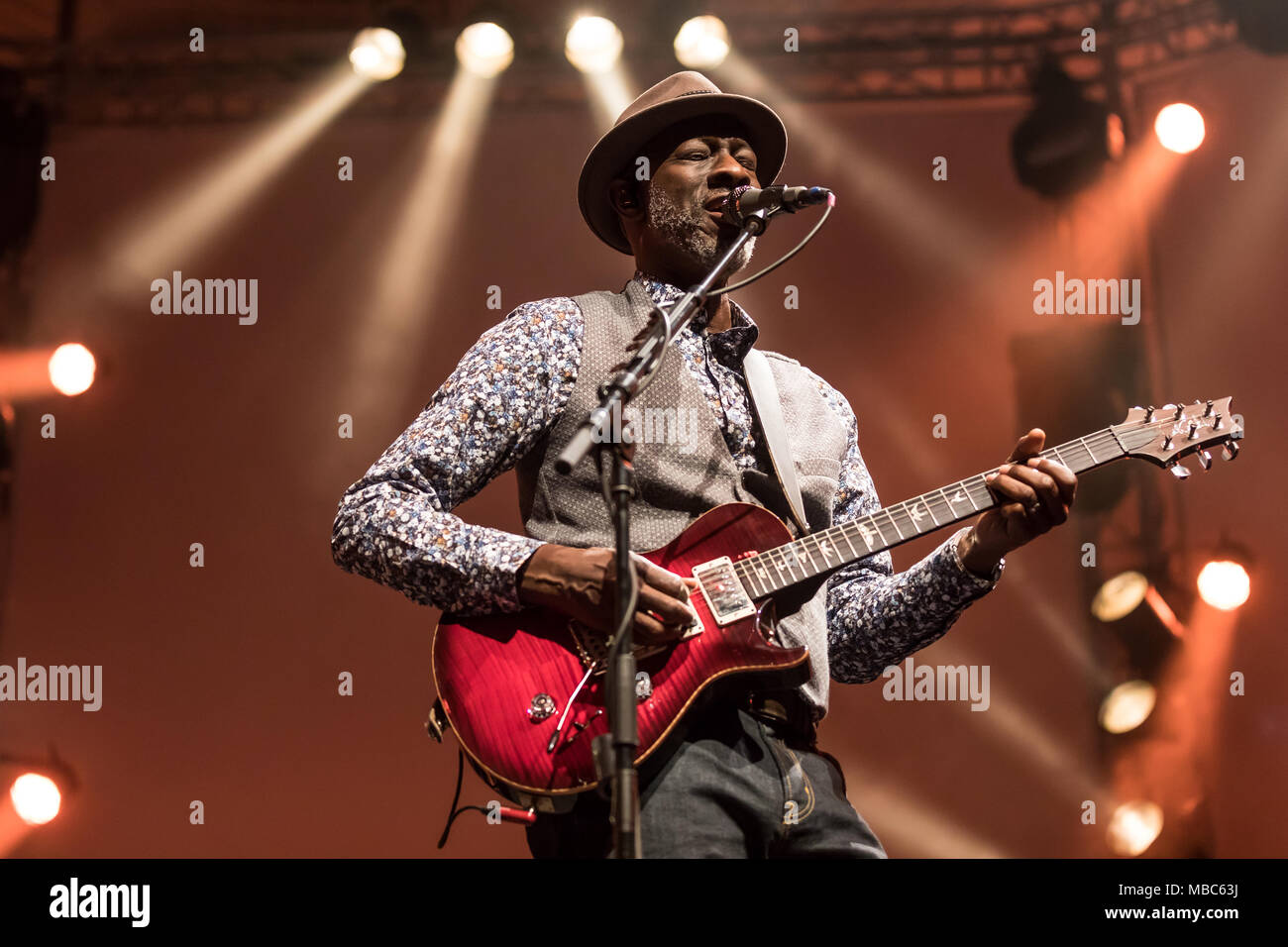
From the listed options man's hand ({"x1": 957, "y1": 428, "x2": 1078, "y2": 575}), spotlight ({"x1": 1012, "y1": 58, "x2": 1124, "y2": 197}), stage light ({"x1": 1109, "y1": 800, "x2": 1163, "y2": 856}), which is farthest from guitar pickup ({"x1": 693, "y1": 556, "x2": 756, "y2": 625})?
spotlight ({"x1": 1012, "y1": 58, "x2": 1124, "y2": 197})

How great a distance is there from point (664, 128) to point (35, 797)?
3.80 m

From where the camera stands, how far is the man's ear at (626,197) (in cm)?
303

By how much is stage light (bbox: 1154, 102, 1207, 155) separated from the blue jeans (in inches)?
151

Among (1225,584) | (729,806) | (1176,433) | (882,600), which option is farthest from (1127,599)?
(729,806)

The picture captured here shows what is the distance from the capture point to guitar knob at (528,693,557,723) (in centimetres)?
212

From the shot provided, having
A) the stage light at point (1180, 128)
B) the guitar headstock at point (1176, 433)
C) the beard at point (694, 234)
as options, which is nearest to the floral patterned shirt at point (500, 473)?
the beard at point (694, 234)

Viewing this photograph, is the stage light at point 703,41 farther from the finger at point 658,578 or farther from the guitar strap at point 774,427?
the finger at point 658,578

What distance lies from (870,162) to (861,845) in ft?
11.6

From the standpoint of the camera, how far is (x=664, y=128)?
295 cm

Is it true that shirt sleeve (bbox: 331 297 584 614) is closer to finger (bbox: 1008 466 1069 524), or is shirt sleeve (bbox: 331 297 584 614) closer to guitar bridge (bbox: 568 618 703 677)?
guitar bridge (bbox: 568 618 703 677)

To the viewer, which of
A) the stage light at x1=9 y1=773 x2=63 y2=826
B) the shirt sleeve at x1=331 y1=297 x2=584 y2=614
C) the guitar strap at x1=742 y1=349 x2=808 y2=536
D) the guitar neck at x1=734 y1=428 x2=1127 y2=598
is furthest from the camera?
the stage light at x1=9 y1=773 x2=63 y2=826

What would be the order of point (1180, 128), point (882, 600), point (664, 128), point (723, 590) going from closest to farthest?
point (723, 590) < point (882, 600) < point (664, 128) < point (1180, 128)

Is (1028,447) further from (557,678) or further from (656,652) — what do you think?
(557,678)

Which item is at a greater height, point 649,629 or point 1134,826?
point 649,629
